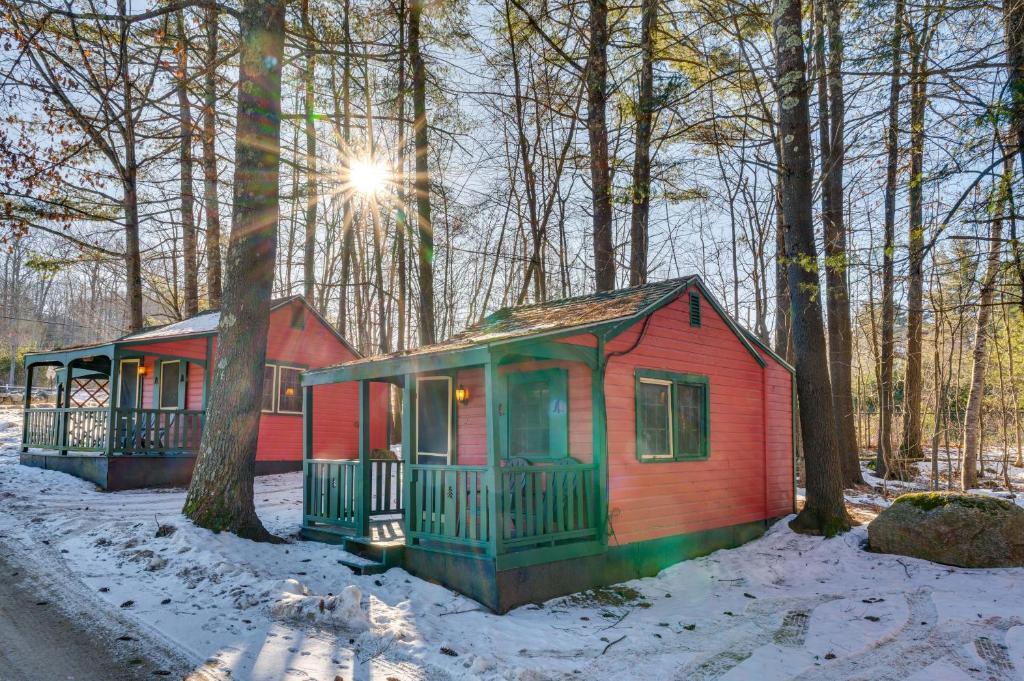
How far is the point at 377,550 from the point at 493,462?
2.10 m

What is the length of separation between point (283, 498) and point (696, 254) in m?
15.3

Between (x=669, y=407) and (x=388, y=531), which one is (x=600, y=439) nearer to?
(x=669, y=407)

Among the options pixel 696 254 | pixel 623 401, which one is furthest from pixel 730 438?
pixel 696 254

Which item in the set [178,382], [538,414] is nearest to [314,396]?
[178,382]

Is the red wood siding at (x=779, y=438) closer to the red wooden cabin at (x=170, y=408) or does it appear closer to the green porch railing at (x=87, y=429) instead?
the red wooden cabin at (x=170, y=408)

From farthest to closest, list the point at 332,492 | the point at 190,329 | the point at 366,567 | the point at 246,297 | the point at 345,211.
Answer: the point at 345,211, the point at 190,329, the point at 332,492, the point at 246,297, the point at 366,567

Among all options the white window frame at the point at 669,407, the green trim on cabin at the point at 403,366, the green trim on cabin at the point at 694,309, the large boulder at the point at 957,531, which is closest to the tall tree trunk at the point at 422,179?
the green trim on cabin at the point at 403,366

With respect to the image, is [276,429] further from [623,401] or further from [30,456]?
[623,401]

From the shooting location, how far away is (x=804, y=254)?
984cm

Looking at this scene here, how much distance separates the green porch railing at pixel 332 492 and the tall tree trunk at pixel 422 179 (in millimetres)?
4667

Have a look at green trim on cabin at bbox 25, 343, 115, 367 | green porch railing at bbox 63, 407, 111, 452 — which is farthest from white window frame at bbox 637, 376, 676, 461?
green trim on cabin at bbox 25, 343, 115, 367

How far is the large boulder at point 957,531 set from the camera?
7750 millimetres

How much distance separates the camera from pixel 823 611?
260 inches

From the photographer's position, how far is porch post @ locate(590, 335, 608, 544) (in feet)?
24.3
